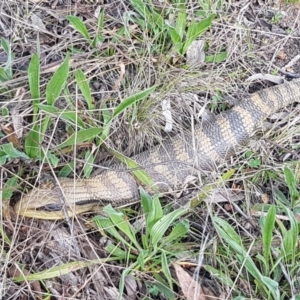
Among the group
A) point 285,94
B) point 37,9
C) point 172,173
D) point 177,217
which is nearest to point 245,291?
point 177,217

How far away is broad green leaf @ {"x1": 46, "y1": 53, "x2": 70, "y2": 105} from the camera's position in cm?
241

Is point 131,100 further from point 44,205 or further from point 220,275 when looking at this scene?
point 220,275

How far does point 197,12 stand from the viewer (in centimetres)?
299

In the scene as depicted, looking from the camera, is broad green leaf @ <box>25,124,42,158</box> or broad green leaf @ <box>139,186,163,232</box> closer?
broad green leaf @ <box>139,186,163,232</box>

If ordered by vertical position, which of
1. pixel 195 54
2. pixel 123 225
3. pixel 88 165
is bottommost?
pixel 123 225

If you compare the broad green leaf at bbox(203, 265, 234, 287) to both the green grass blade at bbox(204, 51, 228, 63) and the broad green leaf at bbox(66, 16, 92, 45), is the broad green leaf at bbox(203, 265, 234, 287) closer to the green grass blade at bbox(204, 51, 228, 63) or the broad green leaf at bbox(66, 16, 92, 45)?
the green grass blade at bbox(204, 51, 228, 63)

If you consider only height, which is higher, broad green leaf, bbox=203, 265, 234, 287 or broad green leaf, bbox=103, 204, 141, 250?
broad green leaf, bbox=103, 204, 141, 250

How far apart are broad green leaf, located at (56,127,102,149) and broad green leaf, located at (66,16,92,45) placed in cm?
60

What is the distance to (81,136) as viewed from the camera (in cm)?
246

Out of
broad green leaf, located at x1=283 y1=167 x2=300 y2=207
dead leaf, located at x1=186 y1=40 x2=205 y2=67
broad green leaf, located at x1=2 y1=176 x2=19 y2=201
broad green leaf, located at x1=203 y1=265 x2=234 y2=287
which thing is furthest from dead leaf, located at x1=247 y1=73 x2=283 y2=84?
broad green leaf, located at x1=2 y1=176 x2=19 y2=201

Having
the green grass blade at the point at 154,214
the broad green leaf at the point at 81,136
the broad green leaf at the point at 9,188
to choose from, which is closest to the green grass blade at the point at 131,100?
the broad green leaf at the point at 81,136

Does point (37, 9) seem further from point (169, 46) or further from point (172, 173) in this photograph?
point (172, 173)

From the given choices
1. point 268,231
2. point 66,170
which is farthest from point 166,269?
point 66,170

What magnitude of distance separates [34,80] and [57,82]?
0.38 ft
